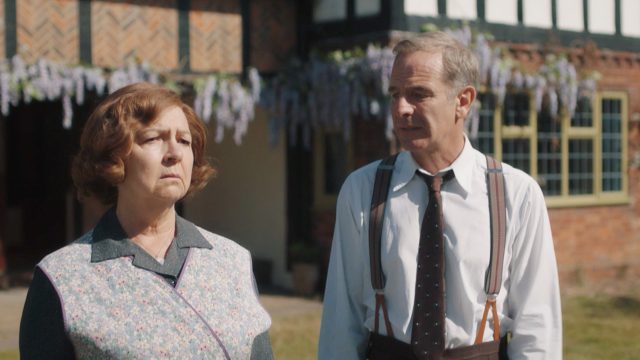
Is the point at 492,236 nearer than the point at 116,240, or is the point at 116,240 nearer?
the point at 116,240

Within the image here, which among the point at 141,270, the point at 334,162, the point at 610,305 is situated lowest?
the point at 610,305

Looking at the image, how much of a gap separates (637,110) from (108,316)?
12479 millimetres

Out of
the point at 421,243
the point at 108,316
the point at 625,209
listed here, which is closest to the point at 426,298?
the point at 421,243

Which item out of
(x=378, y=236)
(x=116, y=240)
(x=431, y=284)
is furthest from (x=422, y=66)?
(x=116, y=240)

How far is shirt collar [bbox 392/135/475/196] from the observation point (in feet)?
11.4

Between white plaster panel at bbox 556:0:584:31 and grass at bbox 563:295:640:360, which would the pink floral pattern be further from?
white plaster panel at bbox 556:0:584:31

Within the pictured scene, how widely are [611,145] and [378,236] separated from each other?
11185mm

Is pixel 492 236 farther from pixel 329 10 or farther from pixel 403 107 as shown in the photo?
pixel 329 10

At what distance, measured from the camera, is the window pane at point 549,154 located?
1314 centimetres

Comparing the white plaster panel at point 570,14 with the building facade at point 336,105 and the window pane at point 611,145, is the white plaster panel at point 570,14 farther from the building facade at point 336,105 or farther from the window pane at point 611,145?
the window pane at point 611,145

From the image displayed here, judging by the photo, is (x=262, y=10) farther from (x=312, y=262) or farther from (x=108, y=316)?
(x=108, y=316)

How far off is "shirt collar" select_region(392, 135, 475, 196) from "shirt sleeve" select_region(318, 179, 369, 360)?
0.17 meters

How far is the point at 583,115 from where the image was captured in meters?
13.5

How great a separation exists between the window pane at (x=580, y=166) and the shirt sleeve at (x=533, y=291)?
10.4 m
